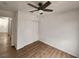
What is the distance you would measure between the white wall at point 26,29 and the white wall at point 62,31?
711 millimetres

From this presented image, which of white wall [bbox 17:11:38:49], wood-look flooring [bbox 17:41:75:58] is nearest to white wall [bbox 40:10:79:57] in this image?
wood-look flooring [bbox 17:41:75:58]

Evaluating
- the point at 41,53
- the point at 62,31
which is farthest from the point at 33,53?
the point at 62,31

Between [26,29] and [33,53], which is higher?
[26,29]

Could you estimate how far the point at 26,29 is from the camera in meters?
5.55

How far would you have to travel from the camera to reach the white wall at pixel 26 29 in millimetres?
5125

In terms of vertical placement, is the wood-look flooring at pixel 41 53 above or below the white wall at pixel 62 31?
below

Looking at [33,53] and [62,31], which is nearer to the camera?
[33,53]

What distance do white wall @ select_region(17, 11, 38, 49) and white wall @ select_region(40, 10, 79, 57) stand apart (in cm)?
71

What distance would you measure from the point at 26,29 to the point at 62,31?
2374 mm

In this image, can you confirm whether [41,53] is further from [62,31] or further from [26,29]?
[26,29]

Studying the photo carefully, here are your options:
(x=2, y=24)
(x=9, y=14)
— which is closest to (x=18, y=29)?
(x=9, y=14)

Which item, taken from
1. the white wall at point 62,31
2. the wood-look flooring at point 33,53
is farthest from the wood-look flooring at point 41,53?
the white wall at point 62,31

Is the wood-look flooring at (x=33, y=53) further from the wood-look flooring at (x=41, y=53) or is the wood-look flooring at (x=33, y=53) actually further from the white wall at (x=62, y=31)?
the white wall at (x=62, y=31)

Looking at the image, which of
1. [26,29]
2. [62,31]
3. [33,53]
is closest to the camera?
[33,53]
